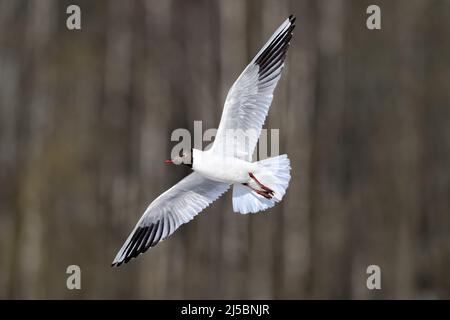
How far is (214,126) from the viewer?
1193 cm

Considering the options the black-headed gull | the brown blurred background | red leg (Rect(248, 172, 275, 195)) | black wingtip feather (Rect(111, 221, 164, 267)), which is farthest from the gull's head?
the brown blurred background

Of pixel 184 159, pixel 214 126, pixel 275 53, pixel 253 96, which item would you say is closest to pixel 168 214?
pixel 184 159

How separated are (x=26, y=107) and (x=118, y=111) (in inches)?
46.5

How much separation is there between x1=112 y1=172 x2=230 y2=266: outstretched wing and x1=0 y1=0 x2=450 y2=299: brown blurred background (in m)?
4.90

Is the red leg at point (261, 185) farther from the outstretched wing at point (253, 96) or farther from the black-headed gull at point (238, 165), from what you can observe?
the outstretched wing at point (253, 96)

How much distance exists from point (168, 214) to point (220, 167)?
723 mm

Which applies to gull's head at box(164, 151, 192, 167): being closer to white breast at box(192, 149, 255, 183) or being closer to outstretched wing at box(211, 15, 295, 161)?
white breast at box(192, 149, 255, 183)

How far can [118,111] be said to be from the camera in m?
13.3

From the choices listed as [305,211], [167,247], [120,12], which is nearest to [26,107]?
[120,12]

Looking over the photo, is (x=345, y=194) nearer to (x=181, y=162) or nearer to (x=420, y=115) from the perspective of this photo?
(x=420, y=115)

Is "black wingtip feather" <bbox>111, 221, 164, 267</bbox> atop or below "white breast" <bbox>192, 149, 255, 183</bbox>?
below

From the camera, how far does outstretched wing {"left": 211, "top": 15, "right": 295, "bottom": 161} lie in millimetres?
6176

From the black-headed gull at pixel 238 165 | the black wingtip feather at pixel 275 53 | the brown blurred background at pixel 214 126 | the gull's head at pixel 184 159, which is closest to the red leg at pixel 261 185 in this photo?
the black-headed gull at pixel 238 165

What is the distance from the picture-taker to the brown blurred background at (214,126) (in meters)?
12.2
